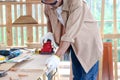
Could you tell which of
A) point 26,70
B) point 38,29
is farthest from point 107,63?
point 26,70

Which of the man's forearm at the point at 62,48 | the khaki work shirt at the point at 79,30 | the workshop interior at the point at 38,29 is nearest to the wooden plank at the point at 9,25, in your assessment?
the workshop interior at the point at 38,29

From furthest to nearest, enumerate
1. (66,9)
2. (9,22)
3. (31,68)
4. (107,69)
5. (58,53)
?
(9,22) → (107,69) → (66,9) → (58,53) → (31,68)

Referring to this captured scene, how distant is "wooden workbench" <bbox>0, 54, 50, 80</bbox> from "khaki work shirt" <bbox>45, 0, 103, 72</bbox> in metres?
0.28

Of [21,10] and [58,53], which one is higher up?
[21,10]

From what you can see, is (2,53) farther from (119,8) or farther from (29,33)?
(119,8)

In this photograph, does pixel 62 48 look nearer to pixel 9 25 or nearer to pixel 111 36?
pixel 111 36

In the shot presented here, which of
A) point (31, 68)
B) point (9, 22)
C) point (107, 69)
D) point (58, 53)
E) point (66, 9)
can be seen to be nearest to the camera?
point (31, 68)

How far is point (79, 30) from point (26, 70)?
58 cm

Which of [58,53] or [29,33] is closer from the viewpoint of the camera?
[58,53]

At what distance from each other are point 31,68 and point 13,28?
2.42 m

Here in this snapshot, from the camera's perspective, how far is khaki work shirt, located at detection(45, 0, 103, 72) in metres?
1.70

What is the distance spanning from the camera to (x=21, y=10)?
367 centimetres

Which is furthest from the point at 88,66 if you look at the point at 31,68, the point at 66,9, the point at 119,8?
the point at 119,8

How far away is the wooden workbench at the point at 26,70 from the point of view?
1237 mm
